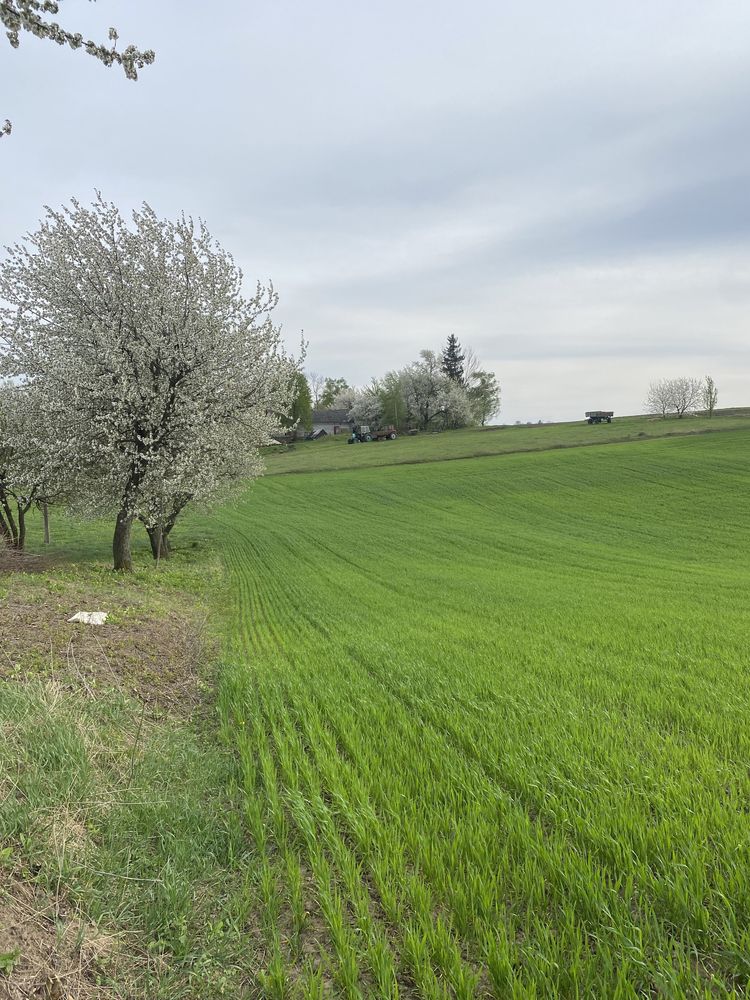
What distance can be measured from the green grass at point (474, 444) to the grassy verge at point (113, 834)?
5261cm

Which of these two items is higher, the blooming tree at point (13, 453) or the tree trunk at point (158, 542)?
the blooming tree at point (13, 453)

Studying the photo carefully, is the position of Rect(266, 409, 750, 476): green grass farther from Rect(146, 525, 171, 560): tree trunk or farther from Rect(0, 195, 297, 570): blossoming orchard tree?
Rect(0, 195, 297, 570): blossoming orchard tree

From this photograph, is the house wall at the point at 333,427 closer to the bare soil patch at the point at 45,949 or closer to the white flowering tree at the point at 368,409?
the white flowering tree at the point at 368,409

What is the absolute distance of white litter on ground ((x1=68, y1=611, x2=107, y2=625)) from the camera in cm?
1005

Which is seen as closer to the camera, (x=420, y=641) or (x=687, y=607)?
(x=420, y=641)

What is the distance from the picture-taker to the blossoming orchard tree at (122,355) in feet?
52.9

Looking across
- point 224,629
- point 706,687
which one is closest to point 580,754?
point 706,687

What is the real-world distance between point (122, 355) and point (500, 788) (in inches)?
603

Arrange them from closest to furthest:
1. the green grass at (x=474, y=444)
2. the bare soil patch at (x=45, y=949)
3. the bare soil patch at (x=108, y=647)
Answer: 1. the bare soil patch at (x=45, y=949)
2. the bare soil patch at (x=108, y=647)
3. the green grass at (x=474, y=444)

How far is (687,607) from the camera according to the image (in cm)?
1323

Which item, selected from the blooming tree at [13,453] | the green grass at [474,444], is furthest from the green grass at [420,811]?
the green grass at [474,444]

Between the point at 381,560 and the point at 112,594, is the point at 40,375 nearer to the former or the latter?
the point at 112,594

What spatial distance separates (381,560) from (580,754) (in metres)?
18.0

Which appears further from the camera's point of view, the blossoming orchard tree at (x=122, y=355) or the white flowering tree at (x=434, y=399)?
the white flowering tree at (x=434, y=399)
